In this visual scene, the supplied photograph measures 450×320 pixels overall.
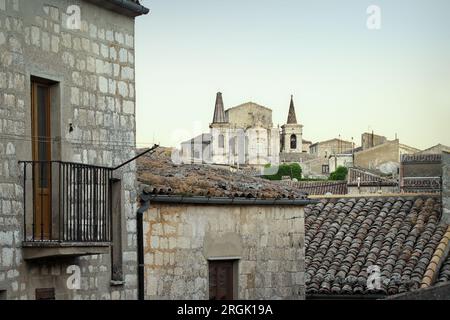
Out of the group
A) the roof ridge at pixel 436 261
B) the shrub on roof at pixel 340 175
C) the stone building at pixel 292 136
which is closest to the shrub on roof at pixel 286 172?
the shrub on roof at pixel 340 175

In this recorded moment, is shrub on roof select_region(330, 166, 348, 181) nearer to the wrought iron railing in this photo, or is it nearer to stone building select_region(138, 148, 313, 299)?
stone building select_region(138, 148, 313, 299)

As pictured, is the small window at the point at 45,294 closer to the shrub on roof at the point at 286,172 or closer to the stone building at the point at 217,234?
the stone building at the point at 217,234

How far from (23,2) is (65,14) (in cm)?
78

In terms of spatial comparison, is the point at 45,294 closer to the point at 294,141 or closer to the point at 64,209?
the point at 64,209

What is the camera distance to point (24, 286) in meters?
10.6

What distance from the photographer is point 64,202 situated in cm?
1105

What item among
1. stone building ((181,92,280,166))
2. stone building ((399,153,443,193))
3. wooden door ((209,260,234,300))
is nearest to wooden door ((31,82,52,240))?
wooden door ((209,260,234,300))

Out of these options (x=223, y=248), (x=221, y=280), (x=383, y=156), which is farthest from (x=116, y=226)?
(x=383, y=156)

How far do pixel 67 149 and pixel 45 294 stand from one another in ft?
4.82

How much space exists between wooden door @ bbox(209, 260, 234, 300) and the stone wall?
0.12m

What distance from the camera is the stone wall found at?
43.7ft
